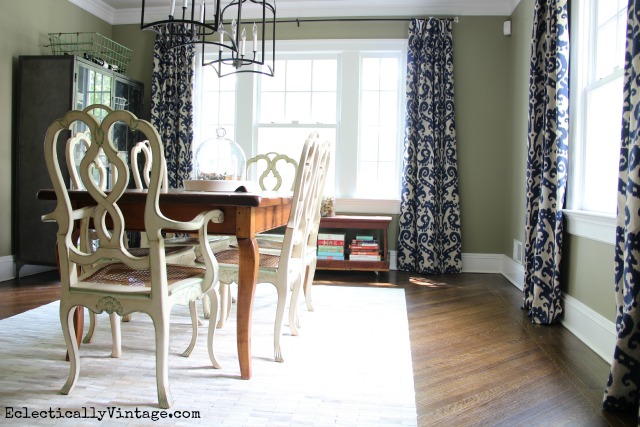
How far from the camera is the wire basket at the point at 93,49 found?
4.46m

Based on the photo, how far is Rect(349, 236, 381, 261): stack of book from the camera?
4.61m

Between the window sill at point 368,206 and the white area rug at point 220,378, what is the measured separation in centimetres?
215

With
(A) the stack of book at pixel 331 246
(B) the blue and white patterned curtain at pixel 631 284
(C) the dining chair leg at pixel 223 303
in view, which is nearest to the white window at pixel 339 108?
(A) the stack of book at pixel 331 246

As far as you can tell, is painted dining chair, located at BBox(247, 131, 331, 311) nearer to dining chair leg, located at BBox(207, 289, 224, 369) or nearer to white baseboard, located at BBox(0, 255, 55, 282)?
dining chair leg, located at BBox(207, 289, 224, 369)

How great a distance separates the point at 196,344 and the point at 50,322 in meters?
0.96

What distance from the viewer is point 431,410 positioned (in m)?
1.79

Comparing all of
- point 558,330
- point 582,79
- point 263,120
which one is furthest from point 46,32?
point 558,330

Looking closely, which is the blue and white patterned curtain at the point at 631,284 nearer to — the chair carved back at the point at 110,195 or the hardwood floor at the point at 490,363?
the hardwood floor at the point at 490,363

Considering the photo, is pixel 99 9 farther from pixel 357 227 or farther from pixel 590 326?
pixel 590 326

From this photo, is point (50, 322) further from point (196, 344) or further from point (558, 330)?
point (558, 330)

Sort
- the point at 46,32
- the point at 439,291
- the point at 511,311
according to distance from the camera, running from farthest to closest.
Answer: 1. the point at 46,32
2. the point at 439,291
3. the point at 511,311

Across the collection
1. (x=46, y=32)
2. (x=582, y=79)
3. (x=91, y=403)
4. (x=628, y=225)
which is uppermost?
(x=46, y=32)

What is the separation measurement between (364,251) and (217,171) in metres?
2.18

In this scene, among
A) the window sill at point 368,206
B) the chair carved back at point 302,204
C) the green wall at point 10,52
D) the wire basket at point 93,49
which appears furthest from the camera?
the window sill at point 368,206
